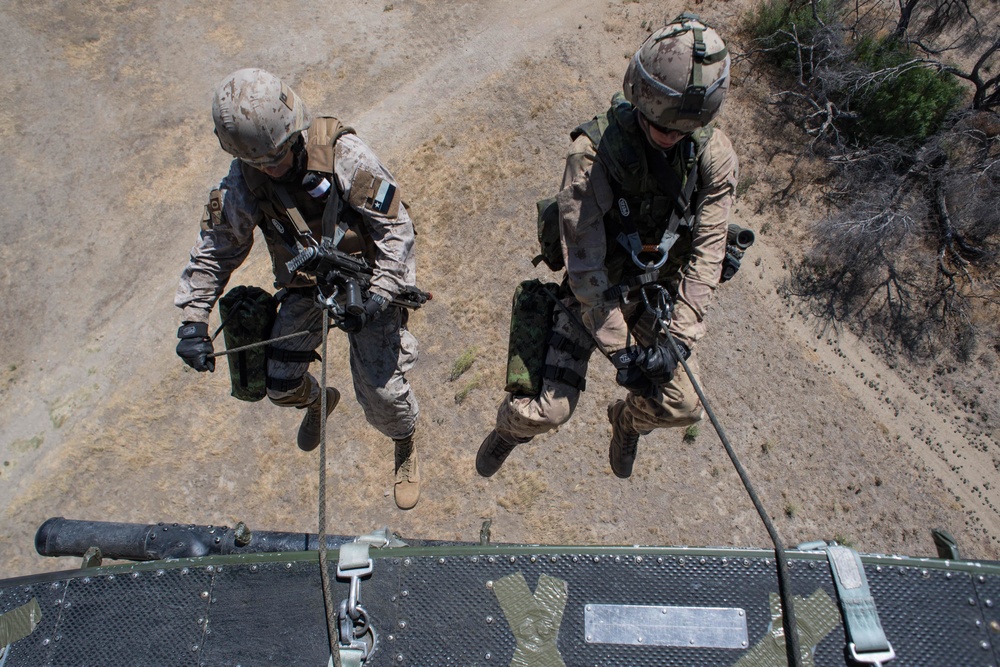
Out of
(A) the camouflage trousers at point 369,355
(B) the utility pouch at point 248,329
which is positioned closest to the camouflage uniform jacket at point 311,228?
(B) the utility pouch at point 248,329

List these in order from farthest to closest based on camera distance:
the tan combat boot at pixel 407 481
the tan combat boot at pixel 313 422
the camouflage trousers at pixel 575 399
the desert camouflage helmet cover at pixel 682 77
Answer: the tan combat boot at pixel 407 481
the tan combat boot at pixel 313 422
the camouflage trousers at pixel 575 399
the desert camouflage helmet cover at pixel 682 77

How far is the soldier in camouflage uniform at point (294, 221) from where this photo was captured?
14.6ft

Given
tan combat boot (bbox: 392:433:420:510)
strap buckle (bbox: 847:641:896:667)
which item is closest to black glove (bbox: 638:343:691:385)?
strap buckle (bbox: 847:641:896:667)

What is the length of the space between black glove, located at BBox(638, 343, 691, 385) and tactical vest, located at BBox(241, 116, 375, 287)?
219 centimetres

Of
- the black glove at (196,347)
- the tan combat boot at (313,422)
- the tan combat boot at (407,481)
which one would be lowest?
the tan combat boot at (407,481)

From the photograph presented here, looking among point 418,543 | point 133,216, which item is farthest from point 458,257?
point 418,543

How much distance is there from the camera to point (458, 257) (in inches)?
323

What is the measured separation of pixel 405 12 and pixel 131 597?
389 inches

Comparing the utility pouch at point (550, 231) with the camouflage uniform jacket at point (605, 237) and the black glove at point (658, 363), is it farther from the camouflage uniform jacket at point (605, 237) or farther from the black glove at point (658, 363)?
the black glove at point (658, 363)

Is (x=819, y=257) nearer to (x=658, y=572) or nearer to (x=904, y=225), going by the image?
(x=904, y=225)

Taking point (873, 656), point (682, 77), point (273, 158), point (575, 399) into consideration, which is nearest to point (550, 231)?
point (575, 399)

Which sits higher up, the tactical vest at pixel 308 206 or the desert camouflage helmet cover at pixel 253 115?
the desert camouflage helmet cover at pixel 253 115

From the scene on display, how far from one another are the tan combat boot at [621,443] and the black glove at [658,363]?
4.24 ft

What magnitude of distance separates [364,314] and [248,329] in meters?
1.18
